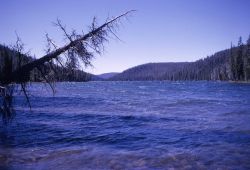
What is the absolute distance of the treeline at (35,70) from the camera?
9250 millimetres

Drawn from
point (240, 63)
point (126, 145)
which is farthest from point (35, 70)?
point (240, 63)

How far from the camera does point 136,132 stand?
15953 millimetres

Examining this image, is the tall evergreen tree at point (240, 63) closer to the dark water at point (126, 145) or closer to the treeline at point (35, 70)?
the dark water at point (126, 145)

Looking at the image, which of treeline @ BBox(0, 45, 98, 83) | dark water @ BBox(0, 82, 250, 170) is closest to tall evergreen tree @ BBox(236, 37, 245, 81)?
dark water @ BBox(0, 82, 250, 170)

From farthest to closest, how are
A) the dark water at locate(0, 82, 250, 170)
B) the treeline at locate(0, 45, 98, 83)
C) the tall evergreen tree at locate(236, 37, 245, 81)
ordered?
the tall evergreen tree at locate(236, 37, 245, 81), the dark water at locate(0, 82, 250, 170), the treeline at locate(0, 45, 98, 83)

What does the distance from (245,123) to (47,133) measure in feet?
39.6

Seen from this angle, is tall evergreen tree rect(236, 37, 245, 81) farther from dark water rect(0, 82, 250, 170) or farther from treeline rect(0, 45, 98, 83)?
treeline rect(0, 45, 98, 83)

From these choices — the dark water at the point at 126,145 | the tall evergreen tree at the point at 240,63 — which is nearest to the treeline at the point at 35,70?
the dark water at the point at 126,145

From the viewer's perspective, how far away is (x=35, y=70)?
988cm

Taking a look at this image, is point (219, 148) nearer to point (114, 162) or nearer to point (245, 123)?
point (114, 162)

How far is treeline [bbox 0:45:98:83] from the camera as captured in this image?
30.3 feet

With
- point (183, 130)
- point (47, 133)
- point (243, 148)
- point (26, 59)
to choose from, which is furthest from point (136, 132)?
point (26, 59)

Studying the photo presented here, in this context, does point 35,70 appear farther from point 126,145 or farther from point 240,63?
point 240,63

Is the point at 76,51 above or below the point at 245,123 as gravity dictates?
above
